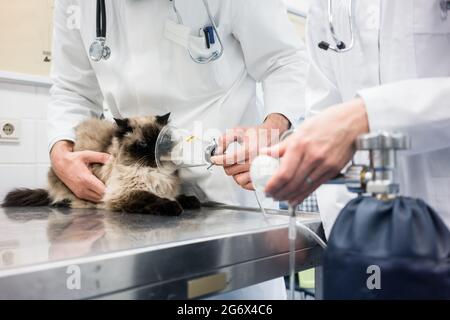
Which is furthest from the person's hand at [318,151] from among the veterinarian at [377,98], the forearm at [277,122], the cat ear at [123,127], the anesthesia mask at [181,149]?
the cat ear at [123,127]

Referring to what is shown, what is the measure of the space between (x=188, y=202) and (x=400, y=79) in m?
0.68

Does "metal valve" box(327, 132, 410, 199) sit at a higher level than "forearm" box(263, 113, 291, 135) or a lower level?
lower

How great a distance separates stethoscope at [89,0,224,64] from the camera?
1.14m

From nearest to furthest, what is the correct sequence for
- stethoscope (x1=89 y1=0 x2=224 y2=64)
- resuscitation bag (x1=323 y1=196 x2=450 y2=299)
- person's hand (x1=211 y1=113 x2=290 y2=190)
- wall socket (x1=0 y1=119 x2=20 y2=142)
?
1. resuscitation bag (x1=323 y1=196 x2=450 y2=299)
2. person's hand (x1=211 y1=113 x2=290 y2=190)
3. stethoscope (x1=89 y1=0 x2=224 y2=64)
4. wall socket (x1=0 y1=119 x2=20 y2=142)

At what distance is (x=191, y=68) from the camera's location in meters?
1.20

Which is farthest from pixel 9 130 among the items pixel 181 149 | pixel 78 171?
pixel 181 149

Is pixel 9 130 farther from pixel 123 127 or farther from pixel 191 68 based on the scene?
pixel 191 68

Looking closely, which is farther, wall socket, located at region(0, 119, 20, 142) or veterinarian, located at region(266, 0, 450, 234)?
wall socket, located at region(0, 119, 20, 142)

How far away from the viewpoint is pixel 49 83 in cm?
172

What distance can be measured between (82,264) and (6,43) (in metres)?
1.48

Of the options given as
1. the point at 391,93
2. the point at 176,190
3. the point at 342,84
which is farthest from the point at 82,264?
the point at 176,190

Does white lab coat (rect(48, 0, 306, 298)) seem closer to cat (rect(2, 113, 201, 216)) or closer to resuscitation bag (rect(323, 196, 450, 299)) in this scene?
cat (rect(2, 113, 201, 216))

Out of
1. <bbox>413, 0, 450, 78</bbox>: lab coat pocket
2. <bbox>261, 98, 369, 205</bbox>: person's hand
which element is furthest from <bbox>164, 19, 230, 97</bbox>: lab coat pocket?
<bbox>261, 98, 369, 205</bbox>: person's hand
